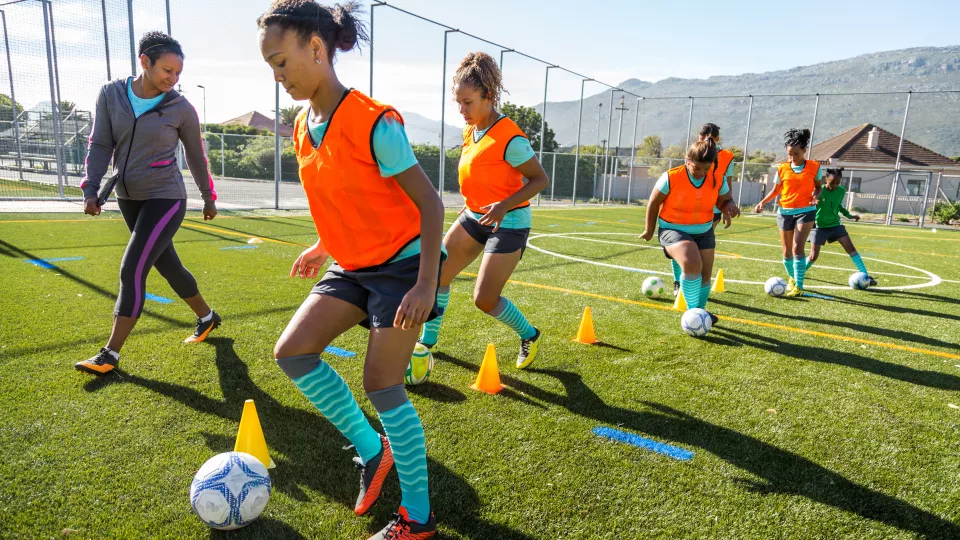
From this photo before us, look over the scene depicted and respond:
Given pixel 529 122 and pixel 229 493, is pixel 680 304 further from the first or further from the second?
pixel 529 122

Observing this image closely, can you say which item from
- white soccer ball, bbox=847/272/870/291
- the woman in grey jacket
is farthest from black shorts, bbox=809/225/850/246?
the woman in grey jacket

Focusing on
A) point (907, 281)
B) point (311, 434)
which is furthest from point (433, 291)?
point (907, 281)

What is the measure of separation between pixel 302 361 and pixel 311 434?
1058mm

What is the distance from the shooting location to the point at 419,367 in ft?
13.2

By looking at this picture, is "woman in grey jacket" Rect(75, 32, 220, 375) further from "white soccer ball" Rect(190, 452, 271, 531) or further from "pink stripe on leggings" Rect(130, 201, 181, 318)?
"white soccer ball" Rect(190, 452, 271, 531)

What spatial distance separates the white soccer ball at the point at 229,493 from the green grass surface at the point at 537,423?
9cm

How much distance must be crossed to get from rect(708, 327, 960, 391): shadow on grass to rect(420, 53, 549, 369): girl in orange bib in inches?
96.9

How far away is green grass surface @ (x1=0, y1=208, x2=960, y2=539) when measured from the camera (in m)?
2.58

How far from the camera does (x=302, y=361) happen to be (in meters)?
2.39

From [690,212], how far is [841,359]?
1870 millimetres

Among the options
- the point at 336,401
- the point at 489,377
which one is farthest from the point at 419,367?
the point at 336,401

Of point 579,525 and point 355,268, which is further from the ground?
point 355,268

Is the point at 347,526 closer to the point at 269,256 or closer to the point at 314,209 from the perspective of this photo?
the point at 314,209

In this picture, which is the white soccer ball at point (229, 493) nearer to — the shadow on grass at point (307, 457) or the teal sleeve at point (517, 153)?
the shadow on grass at point (307, 457)
